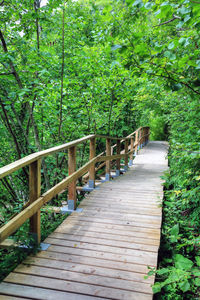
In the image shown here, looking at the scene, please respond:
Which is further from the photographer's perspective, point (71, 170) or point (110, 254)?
point (71, 170)

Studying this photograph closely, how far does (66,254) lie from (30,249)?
40 centimetres

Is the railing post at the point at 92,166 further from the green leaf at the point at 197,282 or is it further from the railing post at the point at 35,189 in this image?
the green leaf at the point at 197,282

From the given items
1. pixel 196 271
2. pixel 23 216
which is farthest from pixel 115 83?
pixel 196 271

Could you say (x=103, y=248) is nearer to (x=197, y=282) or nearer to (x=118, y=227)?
(x=118, y=227)

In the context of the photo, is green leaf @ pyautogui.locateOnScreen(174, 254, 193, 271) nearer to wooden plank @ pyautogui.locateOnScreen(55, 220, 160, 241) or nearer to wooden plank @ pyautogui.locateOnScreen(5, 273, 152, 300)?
wooden plank @ pyautogui.locateOnScreen(55, 220, 160, 241)

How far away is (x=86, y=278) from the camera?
6.71 ft

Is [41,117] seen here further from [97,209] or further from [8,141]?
[97,209]

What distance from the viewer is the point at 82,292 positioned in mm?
1863

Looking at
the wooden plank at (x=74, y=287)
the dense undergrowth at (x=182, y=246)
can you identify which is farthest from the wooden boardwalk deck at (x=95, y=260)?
the dense undergrowth at (x=182, y=246)

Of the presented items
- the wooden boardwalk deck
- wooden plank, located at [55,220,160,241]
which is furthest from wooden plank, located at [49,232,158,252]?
wooden plank, located at [55,220,160,241]

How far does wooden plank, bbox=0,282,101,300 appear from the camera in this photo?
1789 mm

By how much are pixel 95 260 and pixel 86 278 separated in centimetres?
30

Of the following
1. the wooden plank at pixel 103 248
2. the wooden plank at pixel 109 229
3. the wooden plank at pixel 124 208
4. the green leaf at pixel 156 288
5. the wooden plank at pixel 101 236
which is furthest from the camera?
the wooden plank at pixel 124 208

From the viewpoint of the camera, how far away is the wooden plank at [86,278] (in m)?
1.95
